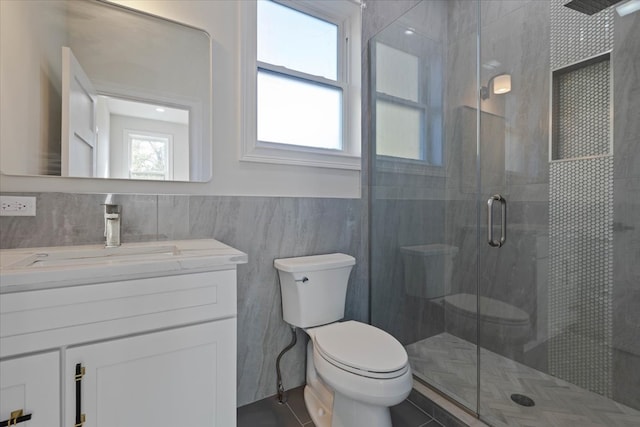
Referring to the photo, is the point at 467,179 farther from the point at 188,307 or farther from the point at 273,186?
the point at 188,307

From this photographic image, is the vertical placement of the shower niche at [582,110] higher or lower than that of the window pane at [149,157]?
higher

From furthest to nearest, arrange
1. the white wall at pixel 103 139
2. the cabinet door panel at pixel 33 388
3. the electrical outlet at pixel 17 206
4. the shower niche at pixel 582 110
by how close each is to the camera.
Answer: the shower niche at pixel 582 110
the white wall at pixel 103 139
the electrical outlet at pixel 17 206
the cabinet door panel at pixel 33 388

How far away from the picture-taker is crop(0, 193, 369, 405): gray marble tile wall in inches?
46.1

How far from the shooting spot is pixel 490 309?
1864mm

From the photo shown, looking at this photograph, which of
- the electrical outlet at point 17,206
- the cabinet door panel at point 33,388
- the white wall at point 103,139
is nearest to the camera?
the cabinet door panel at point 33,388

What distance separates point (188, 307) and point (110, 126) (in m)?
0.89

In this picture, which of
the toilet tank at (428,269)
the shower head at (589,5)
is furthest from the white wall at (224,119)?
the shower head at (589,5)

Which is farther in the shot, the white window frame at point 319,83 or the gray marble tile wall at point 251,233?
the white window frame at point 319,83

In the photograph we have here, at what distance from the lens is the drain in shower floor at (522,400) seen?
4.94 ft

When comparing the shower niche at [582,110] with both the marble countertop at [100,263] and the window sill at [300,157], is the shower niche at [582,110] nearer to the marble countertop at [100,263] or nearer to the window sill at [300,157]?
the window sill at [300,157]

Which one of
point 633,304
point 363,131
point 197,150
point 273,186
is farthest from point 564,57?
point 197,150

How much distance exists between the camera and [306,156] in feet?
5.67

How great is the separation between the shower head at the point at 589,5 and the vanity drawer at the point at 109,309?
2.12 metres

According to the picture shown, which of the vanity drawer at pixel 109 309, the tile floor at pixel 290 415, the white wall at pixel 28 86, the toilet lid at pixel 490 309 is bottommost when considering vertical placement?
the tile floor at pixel 290 415
